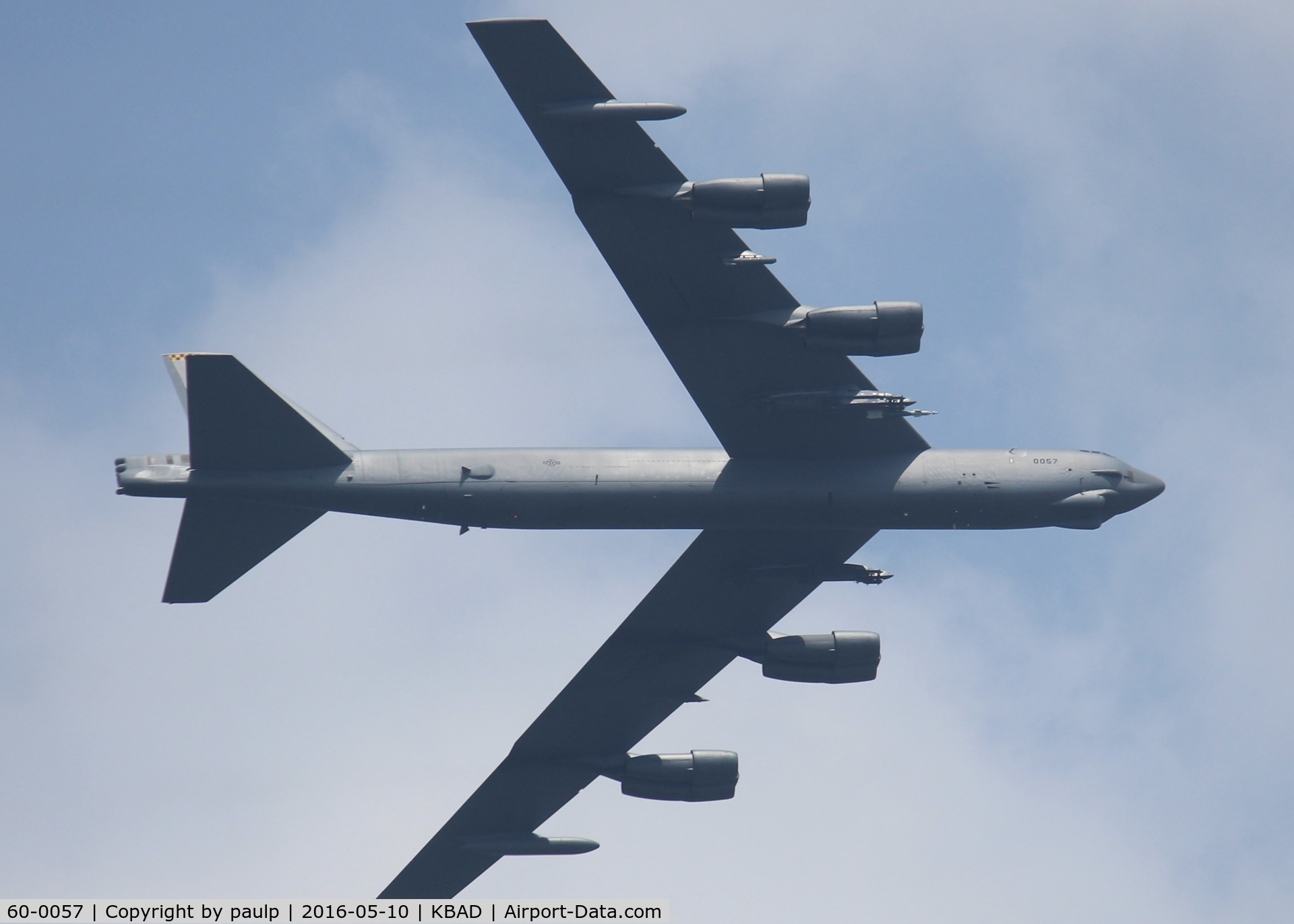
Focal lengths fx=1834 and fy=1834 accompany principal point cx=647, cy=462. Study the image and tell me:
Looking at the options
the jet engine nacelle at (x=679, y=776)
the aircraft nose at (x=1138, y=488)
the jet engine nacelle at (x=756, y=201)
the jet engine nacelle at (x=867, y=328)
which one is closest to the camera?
the jet engine nacelle at (x=756, y=201)

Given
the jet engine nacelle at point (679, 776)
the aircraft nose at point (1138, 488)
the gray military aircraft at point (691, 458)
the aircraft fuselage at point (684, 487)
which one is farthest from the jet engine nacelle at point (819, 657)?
the aircraft nose at point (1138, 488)

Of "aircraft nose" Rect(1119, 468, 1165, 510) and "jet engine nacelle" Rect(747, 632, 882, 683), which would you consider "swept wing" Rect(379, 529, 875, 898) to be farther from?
"aircraft nose" Rect(1119, 468, 1165, 510)

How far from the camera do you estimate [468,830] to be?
174 feet

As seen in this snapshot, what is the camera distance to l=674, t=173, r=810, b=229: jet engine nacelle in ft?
136

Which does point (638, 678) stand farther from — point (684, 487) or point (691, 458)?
point (691, 458)

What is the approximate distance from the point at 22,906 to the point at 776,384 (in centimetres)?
2132

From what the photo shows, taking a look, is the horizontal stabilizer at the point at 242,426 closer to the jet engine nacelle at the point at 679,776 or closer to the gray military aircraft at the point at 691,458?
the gray military aircraft at the point at 691,458

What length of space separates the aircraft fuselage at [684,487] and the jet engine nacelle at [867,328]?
367 cm

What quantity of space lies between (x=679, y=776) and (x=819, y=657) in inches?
218

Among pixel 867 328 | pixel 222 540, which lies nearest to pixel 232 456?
pixel 222 540

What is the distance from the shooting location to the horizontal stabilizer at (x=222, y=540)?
44.5 metres

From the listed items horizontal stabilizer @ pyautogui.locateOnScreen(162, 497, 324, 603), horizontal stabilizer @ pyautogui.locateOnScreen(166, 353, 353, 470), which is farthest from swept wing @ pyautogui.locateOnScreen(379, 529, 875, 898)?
horizontal stabilizer @ pyautogui.locateOnScreen(166, 353, 353, 470)

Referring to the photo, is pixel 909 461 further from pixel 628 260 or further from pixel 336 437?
pixel 336 437

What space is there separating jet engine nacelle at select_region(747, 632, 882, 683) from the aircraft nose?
8.05 metres
